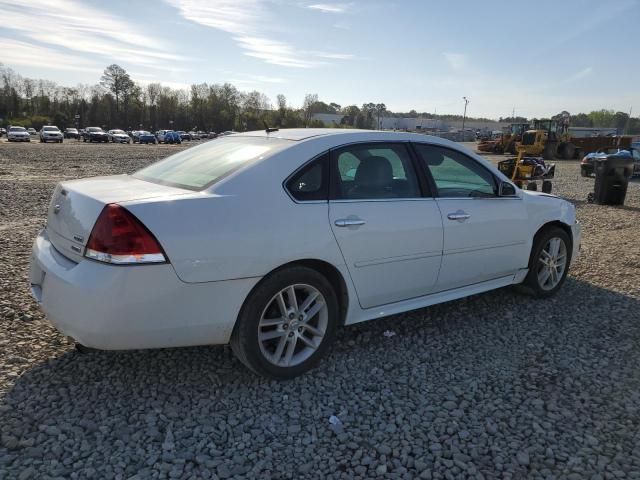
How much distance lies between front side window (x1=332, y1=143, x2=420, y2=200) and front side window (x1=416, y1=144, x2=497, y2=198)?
0.21m

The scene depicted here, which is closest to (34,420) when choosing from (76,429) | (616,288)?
(76,429)

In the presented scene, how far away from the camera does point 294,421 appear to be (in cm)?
284

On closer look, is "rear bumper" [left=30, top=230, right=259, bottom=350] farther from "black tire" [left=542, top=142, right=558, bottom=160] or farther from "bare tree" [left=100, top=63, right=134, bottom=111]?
"bare tree" [left=100, top=63, right=134, bottom=111]

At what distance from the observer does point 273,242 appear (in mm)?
2967

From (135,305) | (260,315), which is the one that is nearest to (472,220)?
(260,315)

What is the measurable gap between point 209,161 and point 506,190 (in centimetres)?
260

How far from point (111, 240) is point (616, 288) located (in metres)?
5.12

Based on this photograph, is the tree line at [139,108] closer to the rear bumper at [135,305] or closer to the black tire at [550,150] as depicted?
the black tire at [550,150]

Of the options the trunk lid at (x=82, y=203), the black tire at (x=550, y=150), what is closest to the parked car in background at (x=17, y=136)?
the black tire at (x=550, y=150)

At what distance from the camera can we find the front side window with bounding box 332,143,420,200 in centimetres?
345

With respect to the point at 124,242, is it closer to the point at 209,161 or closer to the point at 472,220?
the point at 209,161

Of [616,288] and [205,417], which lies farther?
[616,288]

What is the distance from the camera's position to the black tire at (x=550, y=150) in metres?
34.5

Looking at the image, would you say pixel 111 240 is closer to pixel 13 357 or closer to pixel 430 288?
pixel 13 357
